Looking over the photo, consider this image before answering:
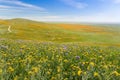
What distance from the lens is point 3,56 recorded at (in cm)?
829

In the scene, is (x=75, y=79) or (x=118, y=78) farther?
(x=75, y=79)

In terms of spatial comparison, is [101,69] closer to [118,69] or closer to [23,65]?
[118,69]

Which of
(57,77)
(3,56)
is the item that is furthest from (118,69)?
(3,56)

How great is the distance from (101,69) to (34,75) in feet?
7.64

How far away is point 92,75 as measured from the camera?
6.69 meters

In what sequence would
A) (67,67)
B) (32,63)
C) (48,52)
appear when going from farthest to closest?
(48,52) < (67,67) < (32,63)

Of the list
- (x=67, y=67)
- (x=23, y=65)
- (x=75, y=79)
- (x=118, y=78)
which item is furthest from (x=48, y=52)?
(x=118, y=78)

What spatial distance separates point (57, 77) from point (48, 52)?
422cm

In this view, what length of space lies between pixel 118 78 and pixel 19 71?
286 centimetres

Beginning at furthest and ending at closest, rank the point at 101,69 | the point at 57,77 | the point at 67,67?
the point at 67,67 → the point at 101,69 → the point at 57,77

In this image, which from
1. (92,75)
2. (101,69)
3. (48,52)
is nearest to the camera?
(92,75)

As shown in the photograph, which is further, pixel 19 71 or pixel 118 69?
pixel 118 69

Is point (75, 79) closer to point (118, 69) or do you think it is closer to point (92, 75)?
point (92, 75)

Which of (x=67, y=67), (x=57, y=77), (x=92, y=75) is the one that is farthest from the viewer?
(x=67, y=67)
